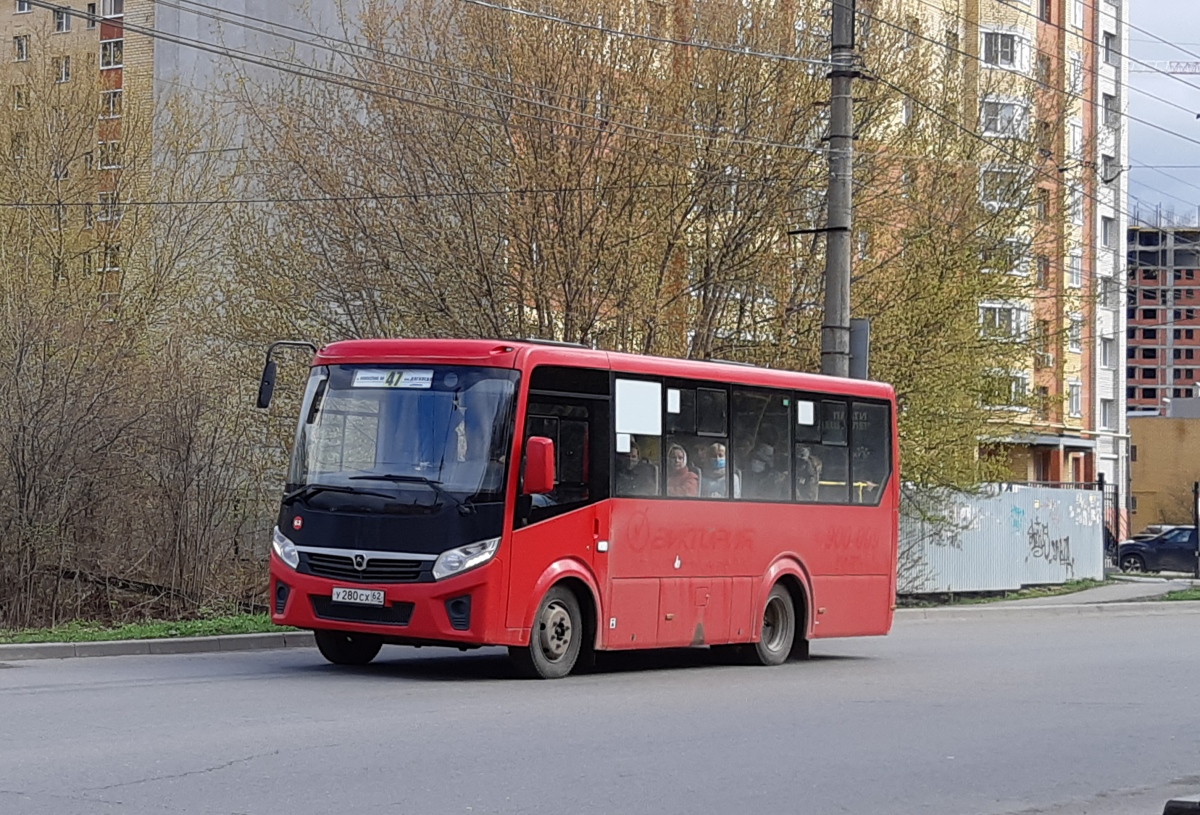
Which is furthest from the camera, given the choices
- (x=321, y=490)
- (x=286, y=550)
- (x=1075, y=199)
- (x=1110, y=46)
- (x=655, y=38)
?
(x=1110, y=46)

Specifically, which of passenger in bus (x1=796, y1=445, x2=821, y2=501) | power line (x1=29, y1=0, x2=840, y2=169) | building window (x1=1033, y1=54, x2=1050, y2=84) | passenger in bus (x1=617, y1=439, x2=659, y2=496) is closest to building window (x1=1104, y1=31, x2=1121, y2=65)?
building window (x1=1033, y1=54, x2=1050, y2=84)

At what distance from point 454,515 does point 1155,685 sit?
692cm

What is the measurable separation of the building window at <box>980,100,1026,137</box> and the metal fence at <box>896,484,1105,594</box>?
627 cm

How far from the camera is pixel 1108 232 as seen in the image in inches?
3120

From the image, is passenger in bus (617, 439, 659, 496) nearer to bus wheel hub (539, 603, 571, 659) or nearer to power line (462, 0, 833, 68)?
bus wheel hub (539, 603, 571, 659)

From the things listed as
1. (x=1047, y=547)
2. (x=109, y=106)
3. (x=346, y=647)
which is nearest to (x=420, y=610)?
(x=346, y=647)

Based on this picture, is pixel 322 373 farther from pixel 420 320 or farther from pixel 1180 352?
pixel 1180 352

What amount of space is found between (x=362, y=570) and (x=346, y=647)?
5.29 ft

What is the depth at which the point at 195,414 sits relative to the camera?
74.7ft

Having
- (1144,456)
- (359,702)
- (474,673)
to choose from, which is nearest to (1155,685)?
(474,673)

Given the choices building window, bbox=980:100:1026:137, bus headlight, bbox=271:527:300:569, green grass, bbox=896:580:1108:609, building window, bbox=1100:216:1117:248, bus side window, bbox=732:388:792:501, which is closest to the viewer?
bus headlight, bbox=271:527:300:569

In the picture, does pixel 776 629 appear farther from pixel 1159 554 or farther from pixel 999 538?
pixel 1159 554

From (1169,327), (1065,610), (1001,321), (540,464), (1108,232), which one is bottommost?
(1065,610)

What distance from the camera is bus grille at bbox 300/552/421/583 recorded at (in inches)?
594
